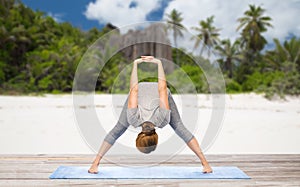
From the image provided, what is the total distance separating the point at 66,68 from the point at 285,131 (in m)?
9.68

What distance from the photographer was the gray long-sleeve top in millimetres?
3139

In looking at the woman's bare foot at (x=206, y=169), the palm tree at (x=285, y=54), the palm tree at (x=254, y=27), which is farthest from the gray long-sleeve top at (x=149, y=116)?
the palm tree at (x=254, y=27)

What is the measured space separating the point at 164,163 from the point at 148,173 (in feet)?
1.54

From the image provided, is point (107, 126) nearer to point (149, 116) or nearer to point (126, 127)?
point (126, 127)

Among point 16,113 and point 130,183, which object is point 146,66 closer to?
point 130,183

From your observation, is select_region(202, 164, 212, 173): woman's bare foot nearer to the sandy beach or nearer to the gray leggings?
the gray leggings

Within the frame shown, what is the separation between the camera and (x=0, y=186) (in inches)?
115

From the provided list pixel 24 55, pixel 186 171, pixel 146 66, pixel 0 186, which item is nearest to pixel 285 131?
pixel 146 66

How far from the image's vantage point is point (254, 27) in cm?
2552

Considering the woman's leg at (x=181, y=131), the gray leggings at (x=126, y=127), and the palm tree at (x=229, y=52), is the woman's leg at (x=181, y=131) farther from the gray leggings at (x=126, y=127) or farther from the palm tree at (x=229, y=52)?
the palm tree at (x=229, y=52)

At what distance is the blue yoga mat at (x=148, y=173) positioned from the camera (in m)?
3.19

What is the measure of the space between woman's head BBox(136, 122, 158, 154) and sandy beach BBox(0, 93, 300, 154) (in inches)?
Result: 65.7

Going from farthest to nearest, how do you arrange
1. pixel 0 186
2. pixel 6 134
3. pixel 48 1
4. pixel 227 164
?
pixel 48 1 < pixel 6 134 < pixel 227 164 < pixel 0 186

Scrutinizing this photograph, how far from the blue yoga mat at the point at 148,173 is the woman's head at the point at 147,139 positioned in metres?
0.29
